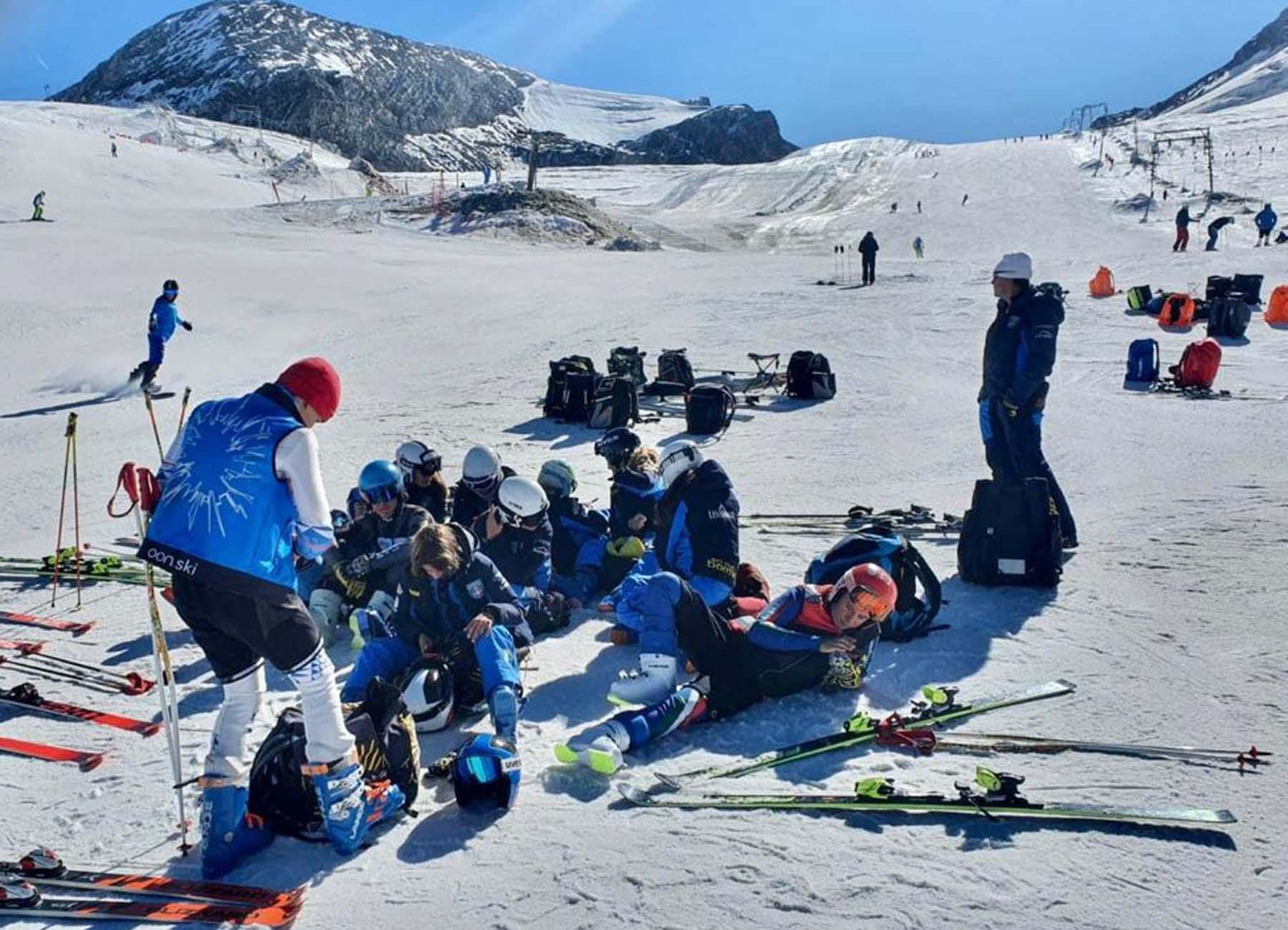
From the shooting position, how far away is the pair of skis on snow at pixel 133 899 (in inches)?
163

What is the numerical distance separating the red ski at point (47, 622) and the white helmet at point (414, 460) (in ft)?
8.46

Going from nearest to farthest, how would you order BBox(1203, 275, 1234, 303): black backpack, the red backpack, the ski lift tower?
the red backpack → BBox(1203, 275, 1234, 303): black backpack → the ski lift tower

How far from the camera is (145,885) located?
4391 mm

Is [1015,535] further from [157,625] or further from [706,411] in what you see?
[706,411]

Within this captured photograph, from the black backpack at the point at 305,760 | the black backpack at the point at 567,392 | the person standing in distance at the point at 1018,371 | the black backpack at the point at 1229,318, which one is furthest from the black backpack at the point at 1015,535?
the black backpack at the point at 1229,318

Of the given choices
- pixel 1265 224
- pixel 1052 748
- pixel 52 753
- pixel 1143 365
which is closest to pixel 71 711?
pixel 52 753

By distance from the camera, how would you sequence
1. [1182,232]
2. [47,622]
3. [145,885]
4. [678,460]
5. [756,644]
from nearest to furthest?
[145,885]
[756,644]
[678,460]
[47,622]
[1182,232]

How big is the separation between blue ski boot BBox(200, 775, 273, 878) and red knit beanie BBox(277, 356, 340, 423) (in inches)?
65.0

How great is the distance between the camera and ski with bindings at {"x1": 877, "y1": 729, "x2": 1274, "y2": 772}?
5223mm

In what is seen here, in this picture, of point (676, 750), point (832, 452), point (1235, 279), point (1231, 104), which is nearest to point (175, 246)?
point (832, 452)

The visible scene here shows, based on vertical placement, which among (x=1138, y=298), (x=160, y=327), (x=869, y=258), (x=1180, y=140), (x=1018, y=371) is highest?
(x=1180, y=140)

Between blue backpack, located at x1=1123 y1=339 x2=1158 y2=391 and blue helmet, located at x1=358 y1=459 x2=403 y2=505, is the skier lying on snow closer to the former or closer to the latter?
blue helmet, located at x1=358 y1=459 x2=403 y2=505

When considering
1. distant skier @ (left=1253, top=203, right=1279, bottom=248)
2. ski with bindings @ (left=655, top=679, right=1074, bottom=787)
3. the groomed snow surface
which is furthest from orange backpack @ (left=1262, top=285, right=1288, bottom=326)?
ski with bindings @ (left=655, top=679, right=1074, bottom=787)

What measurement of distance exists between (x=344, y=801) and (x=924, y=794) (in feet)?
8.61
